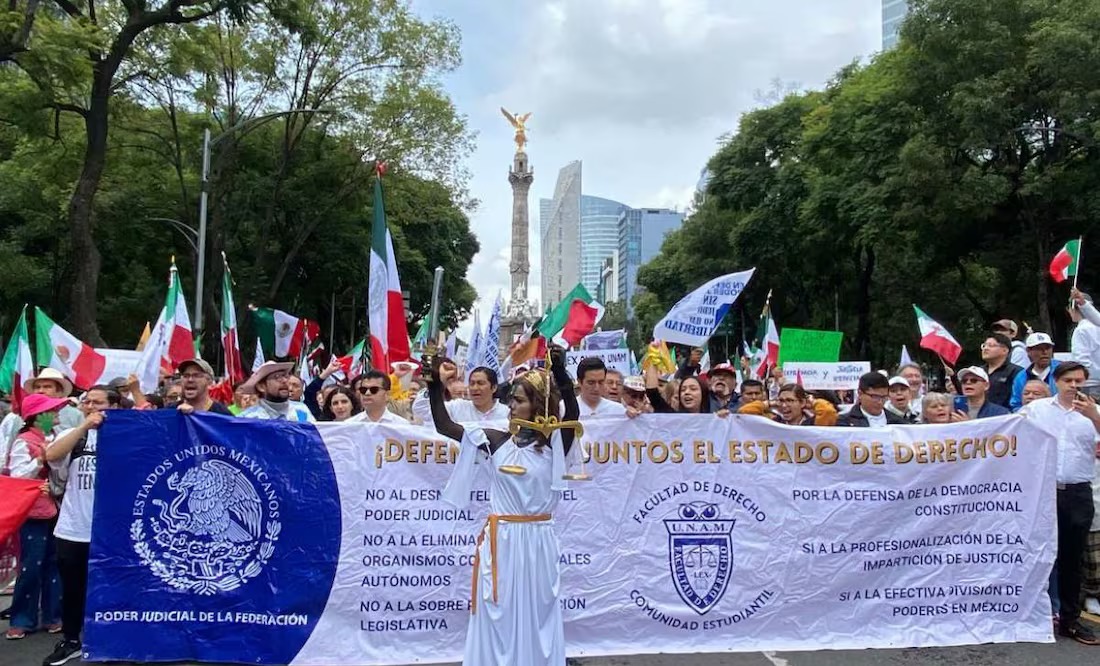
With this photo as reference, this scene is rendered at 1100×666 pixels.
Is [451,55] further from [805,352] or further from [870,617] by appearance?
[870,617]

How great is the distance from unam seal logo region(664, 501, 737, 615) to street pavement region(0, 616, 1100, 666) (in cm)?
37

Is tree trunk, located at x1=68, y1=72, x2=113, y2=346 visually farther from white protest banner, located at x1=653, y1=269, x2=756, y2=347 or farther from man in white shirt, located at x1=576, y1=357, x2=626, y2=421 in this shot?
man in white shirt, located at x1=576, y1=357, x2=626, y2=421

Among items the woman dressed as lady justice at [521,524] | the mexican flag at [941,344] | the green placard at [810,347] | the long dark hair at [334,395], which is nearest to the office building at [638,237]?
the green placard at [810,347]

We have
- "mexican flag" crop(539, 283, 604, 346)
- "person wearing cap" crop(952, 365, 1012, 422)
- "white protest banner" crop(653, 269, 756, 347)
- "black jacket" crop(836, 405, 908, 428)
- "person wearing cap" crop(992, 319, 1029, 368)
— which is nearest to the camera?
"black jacket" crop(836, 405, 908, 428)

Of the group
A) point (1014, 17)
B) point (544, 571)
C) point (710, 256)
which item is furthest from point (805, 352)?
point (710, 256)

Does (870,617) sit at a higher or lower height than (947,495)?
lower

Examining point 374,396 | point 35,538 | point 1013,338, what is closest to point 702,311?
point 1013,338

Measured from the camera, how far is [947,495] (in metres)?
6.04

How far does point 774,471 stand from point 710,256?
40.2m

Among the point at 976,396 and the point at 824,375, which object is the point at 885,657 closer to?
the point at 976,396

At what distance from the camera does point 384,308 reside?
7.52 m

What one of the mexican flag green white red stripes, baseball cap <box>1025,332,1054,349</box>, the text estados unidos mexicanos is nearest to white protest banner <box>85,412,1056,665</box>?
the text estados unidos mexicanos

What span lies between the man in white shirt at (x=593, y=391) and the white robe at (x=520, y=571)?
1.96 meters

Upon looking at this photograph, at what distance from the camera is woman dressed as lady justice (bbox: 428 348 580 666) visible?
4145 mm
